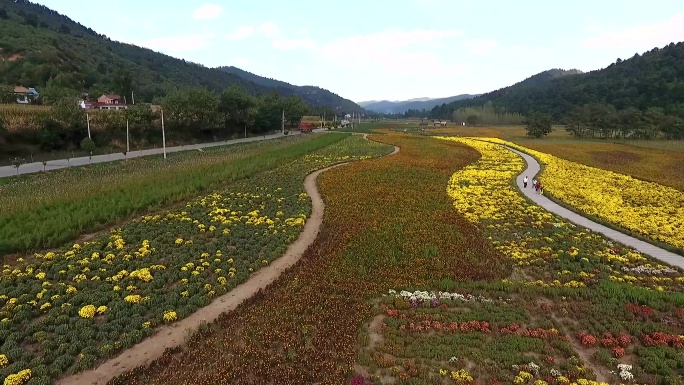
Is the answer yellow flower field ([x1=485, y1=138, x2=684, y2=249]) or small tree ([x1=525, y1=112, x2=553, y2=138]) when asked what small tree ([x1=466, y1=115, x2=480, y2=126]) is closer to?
small tree ([x1=525, y1=112, x2=553, y2=138])

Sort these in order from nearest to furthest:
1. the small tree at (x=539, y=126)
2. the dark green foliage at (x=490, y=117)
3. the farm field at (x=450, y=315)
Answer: the farm field at (x=450, y=315) → the small tree at (x=539, y=126) → the dark green foliage at (x=490, y=117)

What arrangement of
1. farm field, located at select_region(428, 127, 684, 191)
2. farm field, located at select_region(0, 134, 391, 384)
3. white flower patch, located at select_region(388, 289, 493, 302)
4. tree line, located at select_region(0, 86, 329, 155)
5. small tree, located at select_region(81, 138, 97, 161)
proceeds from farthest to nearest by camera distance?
tree line, located at select_region(0, 86, 329, 155), small tree, located at select_region(81, 138, 97, 161), farm field, located at select_region(428, 127, 684, 191), white flower patch, located at select_region(388, 289, 493, 302), farm field, located at select_region(0, 134, 391, 384)

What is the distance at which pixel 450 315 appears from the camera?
12.3 m

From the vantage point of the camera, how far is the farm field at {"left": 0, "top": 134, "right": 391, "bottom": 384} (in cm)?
1024

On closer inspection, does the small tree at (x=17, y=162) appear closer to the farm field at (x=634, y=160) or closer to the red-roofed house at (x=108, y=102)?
the farm field at (x=634, y=160)

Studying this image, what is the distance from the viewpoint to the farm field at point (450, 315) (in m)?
9.62

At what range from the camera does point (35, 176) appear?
30812 mm

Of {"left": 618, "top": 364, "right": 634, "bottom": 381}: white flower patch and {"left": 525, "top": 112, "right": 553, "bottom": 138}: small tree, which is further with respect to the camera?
{"left": 525, "top": 112, "right": 553, "bottom": 138}: small tree

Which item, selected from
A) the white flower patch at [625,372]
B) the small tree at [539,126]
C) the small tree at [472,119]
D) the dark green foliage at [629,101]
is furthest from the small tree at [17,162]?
the small tree at [472,119]

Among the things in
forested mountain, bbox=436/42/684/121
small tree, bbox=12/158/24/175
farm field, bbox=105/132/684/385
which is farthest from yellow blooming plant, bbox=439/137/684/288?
forested mountain, bbox=436/42/684/121

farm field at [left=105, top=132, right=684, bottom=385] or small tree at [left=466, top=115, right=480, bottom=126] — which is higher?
small tree at [left=466, top=115, right=480, bottom=126]

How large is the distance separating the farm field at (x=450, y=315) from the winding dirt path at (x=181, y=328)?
0.39m

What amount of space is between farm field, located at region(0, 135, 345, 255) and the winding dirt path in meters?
9.04

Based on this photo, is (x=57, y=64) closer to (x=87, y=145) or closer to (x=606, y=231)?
(x=87, y=145)
